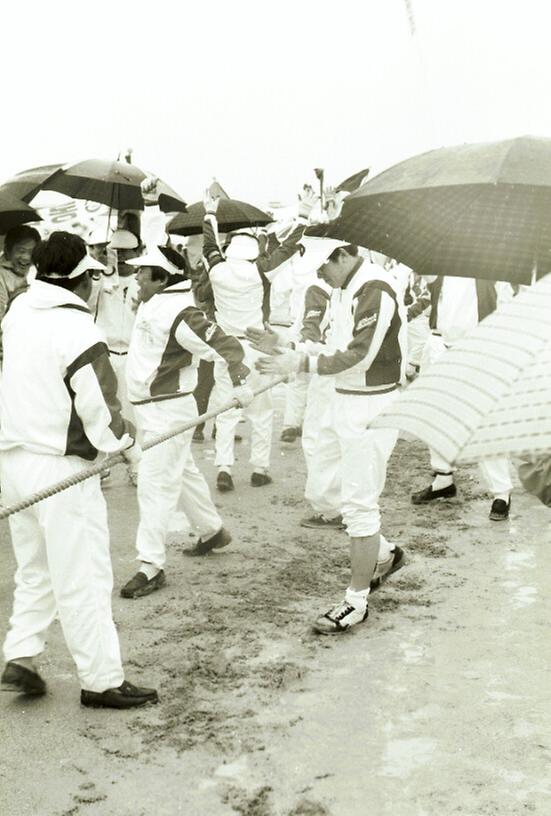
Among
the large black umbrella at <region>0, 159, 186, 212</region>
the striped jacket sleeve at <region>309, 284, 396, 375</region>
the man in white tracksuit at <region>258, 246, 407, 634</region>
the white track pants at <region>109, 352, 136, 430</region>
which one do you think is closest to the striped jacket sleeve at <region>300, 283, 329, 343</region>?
the large black umbrella at <region>0, 159, 186, 212</region>

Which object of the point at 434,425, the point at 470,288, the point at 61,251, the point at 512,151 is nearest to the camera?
the point at 434,425

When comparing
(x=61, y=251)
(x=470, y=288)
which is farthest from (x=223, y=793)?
(x=470, y=288)

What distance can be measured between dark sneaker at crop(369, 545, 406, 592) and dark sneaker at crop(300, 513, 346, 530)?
123 cm

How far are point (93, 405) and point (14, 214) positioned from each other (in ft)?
11.7

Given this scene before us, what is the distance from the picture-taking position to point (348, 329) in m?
5.73

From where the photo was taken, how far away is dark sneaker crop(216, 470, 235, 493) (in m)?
8.31

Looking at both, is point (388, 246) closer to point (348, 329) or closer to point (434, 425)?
point (348, 329)

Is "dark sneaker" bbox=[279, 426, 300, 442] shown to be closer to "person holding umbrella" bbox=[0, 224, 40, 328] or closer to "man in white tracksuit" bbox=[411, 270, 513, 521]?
"man in white tracksuit" bbox=[411, 270, 513, 521]

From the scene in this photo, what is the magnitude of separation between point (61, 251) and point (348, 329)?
2.03 meters

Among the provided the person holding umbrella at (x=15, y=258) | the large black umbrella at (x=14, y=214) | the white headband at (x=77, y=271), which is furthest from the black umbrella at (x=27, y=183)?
the white headband at (x=77, y=271)

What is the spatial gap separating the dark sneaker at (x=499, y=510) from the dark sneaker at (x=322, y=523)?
3.62ft

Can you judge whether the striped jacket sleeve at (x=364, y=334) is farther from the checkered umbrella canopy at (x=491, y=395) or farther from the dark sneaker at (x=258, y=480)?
the dark sneaker at (x=258, y=480)

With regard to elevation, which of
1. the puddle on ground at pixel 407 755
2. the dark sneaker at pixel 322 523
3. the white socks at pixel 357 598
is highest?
the white socks at pixel 357 598

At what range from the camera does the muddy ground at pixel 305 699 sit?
360 centimetres
